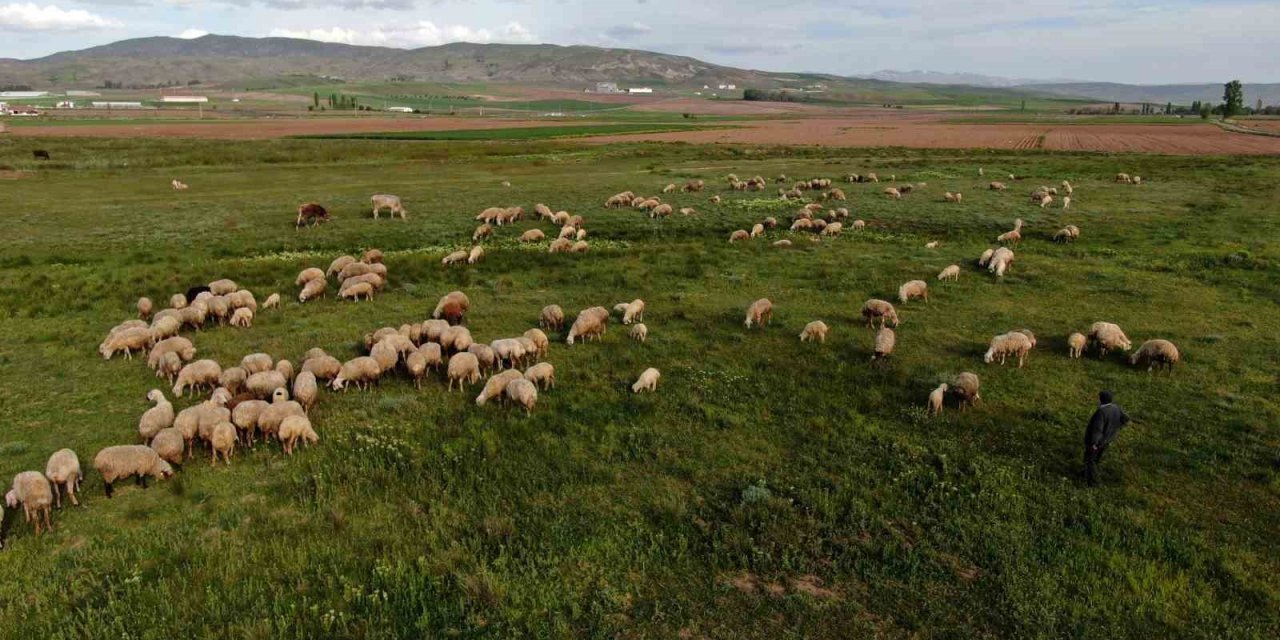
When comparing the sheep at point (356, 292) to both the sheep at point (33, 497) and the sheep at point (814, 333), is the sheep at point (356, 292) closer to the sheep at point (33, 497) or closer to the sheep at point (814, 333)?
the sheep at point (33, 497)

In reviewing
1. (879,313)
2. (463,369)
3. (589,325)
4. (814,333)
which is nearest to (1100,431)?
(814,333)

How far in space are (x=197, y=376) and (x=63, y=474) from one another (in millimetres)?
4119

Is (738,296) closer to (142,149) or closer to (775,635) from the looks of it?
(775,635)

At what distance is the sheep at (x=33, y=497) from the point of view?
32.7 ft

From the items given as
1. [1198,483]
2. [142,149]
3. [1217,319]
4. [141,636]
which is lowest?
[141,636]

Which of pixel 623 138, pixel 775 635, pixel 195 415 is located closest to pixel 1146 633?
pixel 775 635

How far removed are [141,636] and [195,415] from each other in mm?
5354

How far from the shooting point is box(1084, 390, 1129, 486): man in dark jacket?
35.7 ft

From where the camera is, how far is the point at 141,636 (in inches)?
311

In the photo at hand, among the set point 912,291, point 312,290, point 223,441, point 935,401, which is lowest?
point 223,441

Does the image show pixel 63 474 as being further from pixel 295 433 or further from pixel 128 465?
pixel 295 433

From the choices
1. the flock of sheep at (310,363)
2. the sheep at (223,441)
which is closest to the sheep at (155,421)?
the flock of sheep at (310,363)

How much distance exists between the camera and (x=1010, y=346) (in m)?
16.2

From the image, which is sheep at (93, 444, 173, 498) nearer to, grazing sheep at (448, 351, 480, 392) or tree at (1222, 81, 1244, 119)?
grazing sheep at (448, 351, 480, 392)
